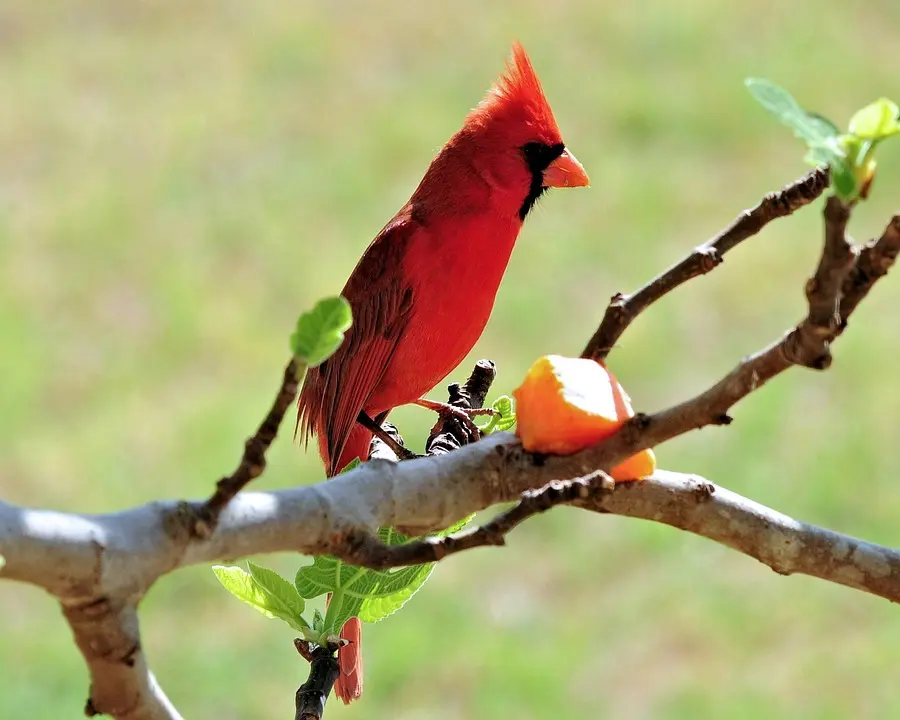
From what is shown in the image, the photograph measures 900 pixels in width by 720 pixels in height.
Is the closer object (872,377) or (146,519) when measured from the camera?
(146,519)

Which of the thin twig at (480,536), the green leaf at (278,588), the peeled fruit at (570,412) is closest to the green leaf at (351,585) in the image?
the green leaf at (278,588)

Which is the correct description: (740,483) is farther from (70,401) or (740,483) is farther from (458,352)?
(458,352)

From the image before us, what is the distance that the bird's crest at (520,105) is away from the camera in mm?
1955

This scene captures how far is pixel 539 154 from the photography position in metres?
2.05

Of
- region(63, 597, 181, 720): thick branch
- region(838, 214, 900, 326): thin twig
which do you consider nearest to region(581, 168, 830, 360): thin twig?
region(838, 214, 900, 326): thin twig

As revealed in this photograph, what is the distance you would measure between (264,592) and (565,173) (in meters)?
0.98

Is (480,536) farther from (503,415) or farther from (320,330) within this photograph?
(503,415)

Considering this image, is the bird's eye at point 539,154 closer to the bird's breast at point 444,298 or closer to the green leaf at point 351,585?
the bird's breast at point 444,298

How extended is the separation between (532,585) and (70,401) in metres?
2.17

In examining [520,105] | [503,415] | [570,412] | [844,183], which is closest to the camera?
[844,183]

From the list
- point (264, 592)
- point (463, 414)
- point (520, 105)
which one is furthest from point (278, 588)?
point (520, 105)

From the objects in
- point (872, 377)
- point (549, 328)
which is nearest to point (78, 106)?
point (549, 328)

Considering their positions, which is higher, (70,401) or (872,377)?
(70,401)

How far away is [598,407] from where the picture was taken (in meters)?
1.13
